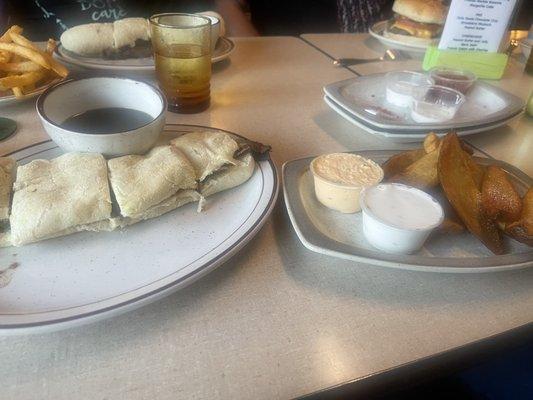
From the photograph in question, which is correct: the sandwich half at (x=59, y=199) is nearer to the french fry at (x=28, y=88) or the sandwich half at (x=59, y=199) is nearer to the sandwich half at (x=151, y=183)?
the sandwich half at (x=151, y=183)

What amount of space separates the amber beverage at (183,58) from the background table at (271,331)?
0.60 m

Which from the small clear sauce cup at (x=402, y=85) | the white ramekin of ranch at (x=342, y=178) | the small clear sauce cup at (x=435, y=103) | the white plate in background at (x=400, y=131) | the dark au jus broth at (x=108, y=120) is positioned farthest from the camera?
the small clear sauce cup at (x=402, y=85)

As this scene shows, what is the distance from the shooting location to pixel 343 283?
746mm

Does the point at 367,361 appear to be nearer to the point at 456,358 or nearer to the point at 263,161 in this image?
the point at 456,358

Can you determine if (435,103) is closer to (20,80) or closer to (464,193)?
(464,193)

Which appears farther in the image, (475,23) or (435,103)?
(475,23)

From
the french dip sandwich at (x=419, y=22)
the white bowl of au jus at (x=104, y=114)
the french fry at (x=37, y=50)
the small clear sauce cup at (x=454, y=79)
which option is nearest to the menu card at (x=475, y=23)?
the small clear sauce cup at (x=454, y=79)

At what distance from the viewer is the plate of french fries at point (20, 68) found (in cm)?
122

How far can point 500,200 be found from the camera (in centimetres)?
81

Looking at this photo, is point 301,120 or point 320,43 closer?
point 301,120

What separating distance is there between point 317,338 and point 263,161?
47 cm

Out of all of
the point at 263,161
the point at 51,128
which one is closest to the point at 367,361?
the point at 263,161

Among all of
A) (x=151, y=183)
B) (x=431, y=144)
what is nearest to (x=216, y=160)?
(x=151, y=183)

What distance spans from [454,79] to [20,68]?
148 cm
